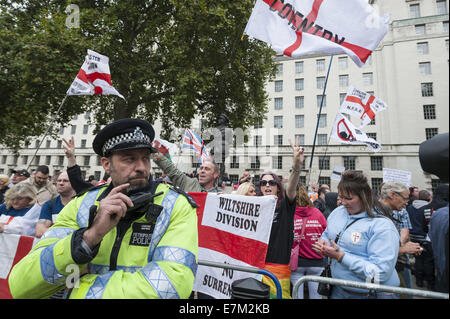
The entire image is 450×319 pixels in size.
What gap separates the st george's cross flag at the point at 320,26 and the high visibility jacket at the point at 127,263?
9.60 ft

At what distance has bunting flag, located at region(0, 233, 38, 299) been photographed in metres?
3.26

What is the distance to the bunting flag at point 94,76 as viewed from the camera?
6242 millimetres

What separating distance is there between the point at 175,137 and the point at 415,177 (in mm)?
29740

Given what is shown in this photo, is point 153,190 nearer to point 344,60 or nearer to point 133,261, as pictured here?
point 133,261

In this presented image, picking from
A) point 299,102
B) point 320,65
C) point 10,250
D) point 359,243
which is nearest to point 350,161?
point 299,102

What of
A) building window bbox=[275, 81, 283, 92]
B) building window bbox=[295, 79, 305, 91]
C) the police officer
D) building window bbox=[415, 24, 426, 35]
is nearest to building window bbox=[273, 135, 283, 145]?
building window bbox=[275, 81, 283, 92]

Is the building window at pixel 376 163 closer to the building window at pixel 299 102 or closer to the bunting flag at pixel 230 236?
the building window at pixel 299 102

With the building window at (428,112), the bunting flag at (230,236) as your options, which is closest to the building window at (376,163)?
the building window at (428,112)

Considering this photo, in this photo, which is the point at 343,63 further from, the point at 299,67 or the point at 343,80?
the point at 299,67

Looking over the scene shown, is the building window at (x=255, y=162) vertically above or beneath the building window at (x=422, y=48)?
beneath

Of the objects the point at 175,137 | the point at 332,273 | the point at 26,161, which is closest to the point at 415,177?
the point at 175,137

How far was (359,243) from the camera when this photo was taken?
2.30 metres

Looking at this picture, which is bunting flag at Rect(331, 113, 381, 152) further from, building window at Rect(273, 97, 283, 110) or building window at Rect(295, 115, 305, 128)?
building window at Rect(273, 97, 283, 110)

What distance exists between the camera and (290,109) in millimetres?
40969
